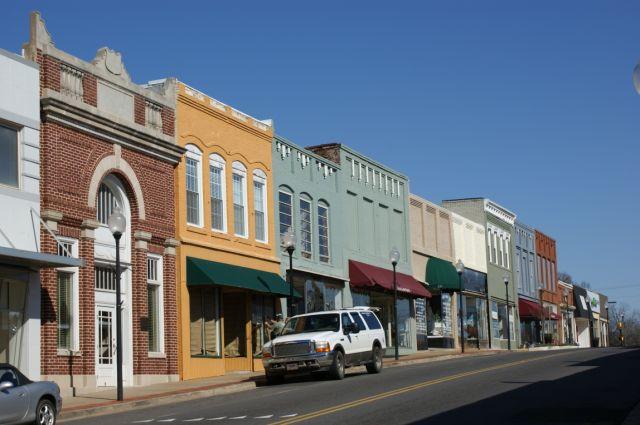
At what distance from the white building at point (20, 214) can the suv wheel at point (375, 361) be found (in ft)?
30.1

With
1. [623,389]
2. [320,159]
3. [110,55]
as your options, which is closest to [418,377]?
[623,389]

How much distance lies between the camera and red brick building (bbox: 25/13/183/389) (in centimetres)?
2498

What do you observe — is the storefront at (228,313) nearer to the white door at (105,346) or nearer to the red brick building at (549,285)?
the white door at (105,346)

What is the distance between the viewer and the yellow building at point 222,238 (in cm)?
3044

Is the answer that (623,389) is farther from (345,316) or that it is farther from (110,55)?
(110,55)

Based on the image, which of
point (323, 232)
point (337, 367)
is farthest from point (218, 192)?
point (337, 367)

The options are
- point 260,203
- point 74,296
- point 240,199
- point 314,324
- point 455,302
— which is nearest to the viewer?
point 74,296

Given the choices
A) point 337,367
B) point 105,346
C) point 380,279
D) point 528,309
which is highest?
point 380,279

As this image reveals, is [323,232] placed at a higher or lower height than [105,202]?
higher

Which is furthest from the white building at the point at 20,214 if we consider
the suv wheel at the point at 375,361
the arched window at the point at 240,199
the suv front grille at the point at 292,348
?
the arched window at the point at 240,199

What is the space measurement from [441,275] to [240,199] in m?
18.6

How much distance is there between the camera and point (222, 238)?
32344 millimetres

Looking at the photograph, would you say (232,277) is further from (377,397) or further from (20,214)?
(377,397)

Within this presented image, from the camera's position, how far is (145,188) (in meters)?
28.7
